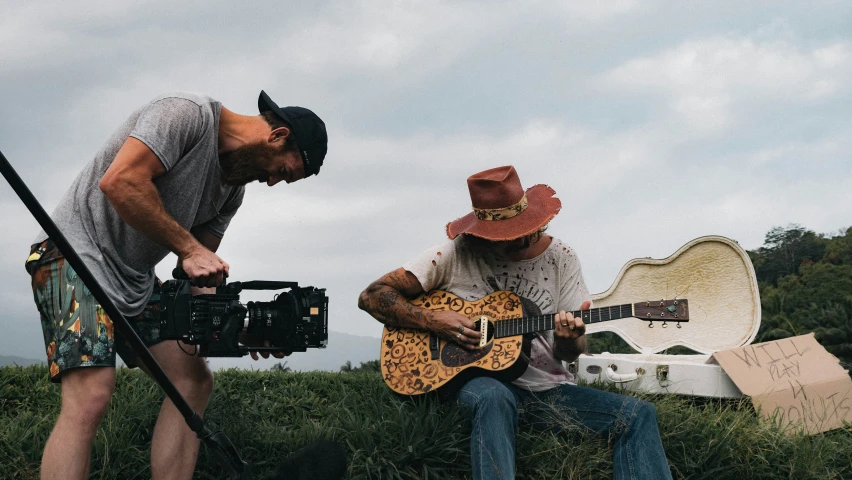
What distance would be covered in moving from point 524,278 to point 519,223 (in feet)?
1.04

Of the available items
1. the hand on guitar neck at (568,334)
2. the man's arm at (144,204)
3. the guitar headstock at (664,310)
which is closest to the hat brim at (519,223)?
the hand on guitar neck at (568,334)

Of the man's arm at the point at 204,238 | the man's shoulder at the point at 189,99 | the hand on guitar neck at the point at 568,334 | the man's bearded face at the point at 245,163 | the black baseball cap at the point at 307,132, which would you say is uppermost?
the man's shoulder at the point at 189,99

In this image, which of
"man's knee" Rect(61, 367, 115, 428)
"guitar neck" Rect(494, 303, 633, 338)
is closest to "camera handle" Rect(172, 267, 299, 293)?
"man's knee" Rect(61, 367, 115, 428)

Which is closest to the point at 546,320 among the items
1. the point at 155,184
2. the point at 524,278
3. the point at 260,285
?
the point at 524,278

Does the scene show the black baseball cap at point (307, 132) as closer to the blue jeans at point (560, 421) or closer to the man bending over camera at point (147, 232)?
the man bending over camera at point (147, 232)

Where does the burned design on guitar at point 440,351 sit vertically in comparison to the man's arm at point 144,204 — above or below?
below

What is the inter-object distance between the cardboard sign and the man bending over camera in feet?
11.2

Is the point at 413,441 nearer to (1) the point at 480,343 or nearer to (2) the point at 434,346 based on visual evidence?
(2) the point at 434,346

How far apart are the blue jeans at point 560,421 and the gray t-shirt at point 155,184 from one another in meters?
1.57

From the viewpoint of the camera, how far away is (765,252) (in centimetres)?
3244

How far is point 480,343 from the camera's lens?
12.7ft

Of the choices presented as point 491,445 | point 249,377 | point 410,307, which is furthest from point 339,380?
point 491,445

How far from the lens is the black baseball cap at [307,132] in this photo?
3.15m

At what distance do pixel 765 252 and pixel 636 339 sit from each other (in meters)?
28.8
